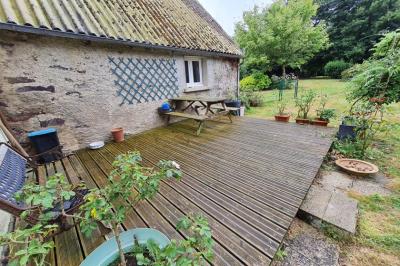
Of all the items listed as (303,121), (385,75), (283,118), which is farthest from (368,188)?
(283,118)

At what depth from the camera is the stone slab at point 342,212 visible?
6.46ft

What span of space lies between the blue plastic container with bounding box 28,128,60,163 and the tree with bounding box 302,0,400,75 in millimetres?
22940

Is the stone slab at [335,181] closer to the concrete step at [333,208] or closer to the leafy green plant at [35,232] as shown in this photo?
the concrete step at [333,208]

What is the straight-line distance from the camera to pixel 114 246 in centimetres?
126

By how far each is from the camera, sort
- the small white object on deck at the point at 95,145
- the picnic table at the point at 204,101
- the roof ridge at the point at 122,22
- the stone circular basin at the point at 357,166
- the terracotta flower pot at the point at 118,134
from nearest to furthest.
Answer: the stone circular basin at the point at 357,166 < the roof ridge at the point at 122,22 < the small white object on deck at the point at 95,145 < the terracotta flower pot at the point at 118,134 < the picnic table at the point at 204,101

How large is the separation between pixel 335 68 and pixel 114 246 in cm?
2304

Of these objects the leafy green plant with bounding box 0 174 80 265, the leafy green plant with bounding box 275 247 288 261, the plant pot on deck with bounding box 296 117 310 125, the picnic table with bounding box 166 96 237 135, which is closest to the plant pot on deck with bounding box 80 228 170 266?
the leafy green plant with bounding box 0 174 80 265

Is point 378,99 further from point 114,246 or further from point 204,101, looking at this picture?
point 114,246

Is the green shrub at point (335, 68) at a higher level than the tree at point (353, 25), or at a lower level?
lower

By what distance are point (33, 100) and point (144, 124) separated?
90.0 inches

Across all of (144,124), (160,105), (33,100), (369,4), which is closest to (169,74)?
(160,105)

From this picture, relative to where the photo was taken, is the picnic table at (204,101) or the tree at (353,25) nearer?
the picnic table at (204,101)

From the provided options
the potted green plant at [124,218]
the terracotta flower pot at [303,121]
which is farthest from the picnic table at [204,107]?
the potted green plant at [124,218]

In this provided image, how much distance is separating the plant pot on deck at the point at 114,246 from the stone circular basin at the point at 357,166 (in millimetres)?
3217
